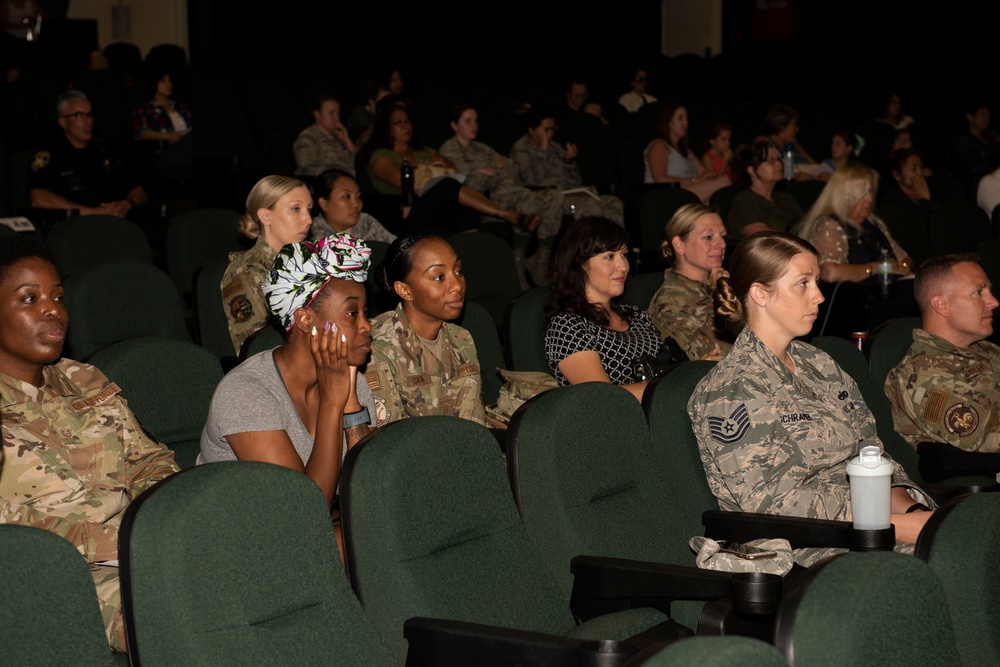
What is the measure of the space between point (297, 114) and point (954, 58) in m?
8.91

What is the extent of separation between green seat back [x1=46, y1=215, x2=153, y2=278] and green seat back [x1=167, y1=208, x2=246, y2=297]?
5.0 inches

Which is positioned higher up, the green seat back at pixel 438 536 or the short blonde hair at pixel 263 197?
the short blonde hair at pixel 263 197

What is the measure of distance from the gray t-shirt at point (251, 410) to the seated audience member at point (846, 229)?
3.26 metres

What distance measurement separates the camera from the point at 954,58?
13.4 m

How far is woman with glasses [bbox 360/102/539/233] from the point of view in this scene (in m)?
6.23

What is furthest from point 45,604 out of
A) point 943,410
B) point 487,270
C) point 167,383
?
point 487,270

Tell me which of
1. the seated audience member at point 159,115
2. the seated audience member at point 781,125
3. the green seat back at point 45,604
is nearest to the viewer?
the green seat back at point 45,604

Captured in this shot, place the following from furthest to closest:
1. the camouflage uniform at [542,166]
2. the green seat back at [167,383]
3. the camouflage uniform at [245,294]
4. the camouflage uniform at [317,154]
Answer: the camouflage uniform at [542,166]
the camouflage uniform at [317,154]
the camouflage uniform at [245,294]
the green seat back at [167,383]

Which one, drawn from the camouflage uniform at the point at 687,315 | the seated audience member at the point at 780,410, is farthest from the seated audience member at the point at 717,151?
the seated audience member at the point at 780,410

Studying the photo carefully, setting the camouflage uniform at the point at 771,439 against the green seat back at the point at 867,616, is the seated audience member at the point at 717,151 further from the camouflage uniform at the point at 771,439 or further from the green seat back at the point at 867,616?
the green seat back at the point at 867,616

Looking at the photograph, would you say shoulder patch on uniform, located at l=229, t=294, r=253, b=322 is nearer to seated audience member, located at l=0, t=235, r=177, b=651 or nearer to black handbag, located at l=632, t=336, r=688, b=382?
black handbag, located at l=632, t=336, r=688, b=382

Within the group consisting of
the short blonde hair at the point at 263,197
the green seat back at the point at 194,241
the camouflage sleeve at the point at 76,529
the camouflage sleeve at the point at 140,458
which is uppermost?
the short blonde hair at the point at 263,197

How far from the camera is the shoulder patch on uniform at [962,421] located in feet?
10.7

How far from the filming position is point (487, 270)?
4625 millimetres
